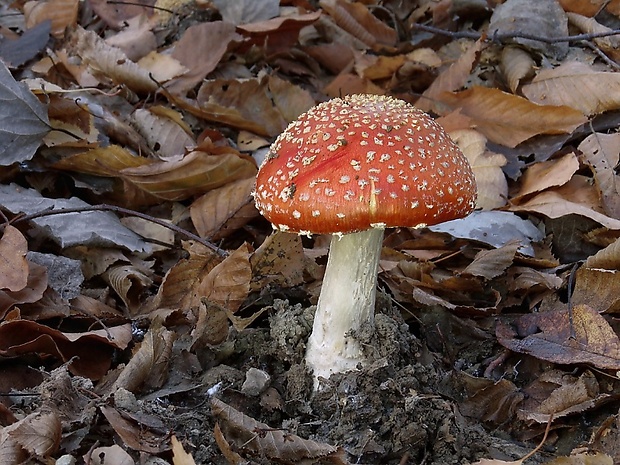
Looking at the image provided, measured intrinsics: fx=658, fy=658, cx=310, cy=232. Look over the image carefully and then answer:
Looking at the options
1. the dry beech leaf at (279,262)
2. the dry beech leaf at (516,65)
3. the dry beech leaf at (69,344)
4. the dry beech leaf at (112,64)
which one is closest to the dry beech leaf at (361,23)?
the dry beech leaf at (516,65)

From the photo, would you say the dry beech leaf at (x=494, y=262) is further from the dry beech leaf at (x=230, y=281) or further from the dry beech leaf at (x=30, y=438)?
the dry beech leaf at (x=30, y=438)

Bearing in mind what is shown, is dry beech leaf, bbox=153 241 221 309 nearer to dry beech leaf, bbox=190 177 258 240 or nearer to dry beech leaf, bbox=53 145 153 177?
dry beech leaf, bbox=190 177 258 240

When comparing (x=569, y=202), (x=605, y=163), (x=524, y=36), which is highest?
(x=524, y=36)

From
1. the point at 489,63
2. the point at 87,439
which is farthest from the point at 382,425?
the point at 489,63

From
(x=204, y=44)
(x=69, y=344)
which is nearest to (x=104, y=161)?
(x=69, y=344)

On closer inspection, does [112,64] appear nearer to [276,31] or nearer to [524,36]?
[276,31]

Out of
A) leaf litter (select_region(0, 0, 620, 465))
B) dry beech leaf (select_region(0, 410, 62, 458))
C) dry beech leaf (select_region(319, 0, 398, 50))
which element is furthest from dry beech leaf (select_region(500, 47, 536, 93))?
dry beech leaf (select_region(0, 410, 62, 458))
